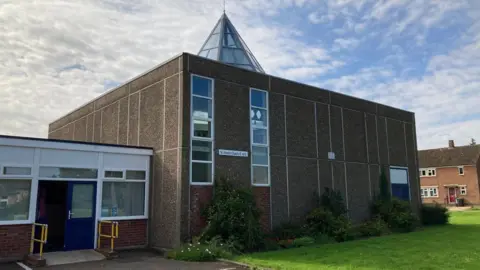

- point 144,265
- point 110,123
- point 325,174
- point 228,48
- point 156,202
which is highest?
point 228,48

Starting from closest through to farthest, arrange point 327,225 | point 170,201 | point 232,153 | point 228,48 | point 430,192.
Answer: point 170,201 → point 232,153 → point 327,225 → point 228,48 → point 430,192

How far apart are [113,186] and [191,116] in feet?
12.0

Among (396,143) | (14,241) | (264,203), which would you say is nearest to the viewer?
(14,241)

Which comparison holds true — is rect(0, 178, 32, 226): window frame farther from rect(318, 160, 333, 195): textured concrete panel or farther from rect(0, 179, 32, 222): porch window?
rect(318, 160, 333, 195): textured concrete panel

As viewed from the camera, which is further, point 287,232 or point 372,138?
point 372,138

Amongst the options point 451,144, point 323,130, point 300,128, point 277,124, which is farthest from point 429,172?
point 277,124

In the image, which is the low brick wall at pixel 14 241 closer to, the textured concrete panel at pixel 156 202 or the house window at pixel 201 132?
the textured concrete panel at pixel 156 202

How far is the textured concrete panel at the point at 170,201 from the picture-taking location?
1335 centimetres

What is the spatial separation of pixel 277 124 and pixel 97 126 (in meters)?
8.69

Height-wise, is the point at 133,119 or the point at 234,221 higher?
the point at 133,119

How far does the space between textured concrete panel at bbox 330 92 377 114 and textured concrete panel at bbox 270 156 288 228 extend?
16.9 feet

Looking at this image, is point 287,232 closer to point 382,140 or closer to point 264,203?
point 264,203

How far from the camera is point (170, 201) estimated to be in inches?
541

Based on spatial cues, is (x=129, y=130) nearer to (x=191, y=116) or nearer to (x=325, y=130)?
(x=191, y=116)
